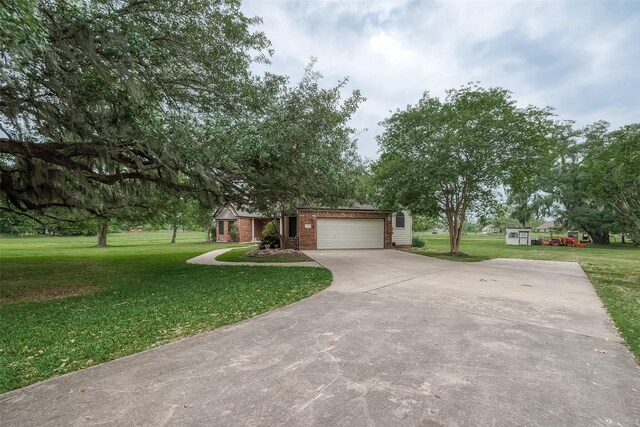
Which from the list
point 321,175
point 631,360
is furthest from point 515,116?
point 631,360

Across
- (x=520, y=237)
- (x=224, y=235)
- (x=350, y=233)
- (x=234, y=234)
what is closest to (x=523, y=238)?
(x=520, y=237)

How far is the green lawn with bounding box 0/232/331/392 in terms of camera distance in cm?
356

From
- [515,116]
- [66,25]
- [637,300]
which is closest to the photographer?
[66,25]

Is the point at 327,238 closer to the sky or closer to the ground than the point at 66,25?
closer to the ground

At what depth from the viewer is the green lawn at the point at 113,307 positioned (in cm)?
356

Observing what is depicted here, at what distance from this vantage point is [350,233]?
752 inches

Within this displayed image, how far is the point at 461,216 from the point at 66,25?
1626 cm

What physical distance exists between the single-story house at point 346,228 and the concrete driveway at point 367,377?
12.9m

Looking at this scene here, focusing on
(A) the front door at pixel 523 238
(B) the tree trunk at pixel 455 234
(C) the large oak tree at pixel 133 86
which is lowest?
(A) the front door at pixel 523 238

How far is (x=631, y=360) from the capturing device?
137 inches

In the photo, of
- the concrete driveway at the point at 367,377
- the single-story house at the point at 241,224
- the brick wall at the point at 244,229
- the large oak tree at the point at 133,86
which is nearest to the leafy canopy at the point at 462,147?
the large oak tree at the point at 133,86

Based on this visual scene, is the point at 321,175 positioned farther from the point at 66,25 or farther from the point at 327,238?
the point at 327,238

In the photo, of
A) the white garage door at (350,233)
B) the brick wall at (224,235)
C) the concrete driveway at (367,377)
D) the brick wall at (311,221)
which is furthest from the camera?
the brick wall at (224,235)

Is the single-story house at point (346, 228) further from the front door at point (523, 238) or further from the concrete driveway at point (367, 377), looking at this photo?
the front door at point (523, 238)
